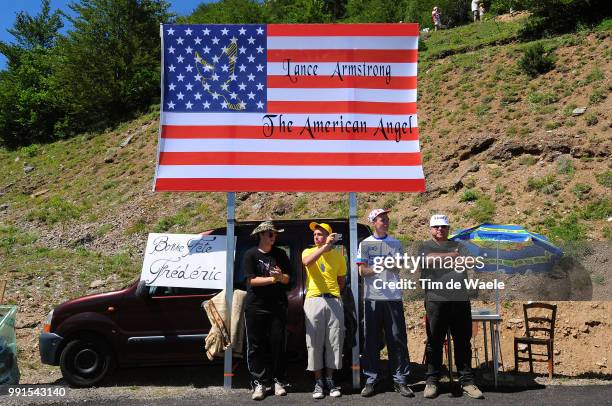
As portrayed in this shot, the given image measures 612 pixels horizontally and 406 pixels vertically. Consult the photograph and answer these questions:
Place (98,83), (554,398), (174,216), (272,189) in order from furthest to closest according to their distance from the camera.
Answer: (98,83)
(174,216)
(272,189)
(554,398)

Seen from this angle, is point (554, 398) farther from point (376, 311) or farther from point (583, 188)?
point (583, 188)

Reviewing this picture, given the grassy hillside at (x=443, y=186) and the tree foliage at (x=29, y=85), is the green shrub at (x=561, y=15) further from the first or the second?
the tree foliage at (x=29, y=85)

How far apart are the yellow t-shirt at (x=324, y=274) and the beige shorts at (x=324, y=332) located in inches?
3.9

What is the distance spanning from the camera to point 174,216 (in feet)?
69.4

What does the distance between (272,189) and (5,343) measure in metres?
3.97

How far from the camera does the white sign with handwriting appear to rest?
7379mm

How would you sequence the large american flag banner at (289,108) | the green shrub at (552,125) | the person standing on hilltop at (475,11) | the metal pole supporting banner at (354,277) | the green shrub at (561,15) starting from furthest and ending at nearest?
the person standing on hilltop at (475,11) → the green shrub at (561,15) → the green shrub at (552,125) → the large american flag banner at (289,108) → the metal pole supporting banner at (354,277)

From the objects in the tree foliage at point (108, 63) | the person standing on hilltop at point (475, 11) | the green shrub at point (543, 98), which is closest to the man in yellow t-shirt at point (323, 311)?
the green shrub at point (543, 98)

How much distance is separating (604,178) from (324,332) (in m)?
12.3

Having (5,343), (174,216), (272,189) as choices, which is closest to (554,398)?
(272,189)

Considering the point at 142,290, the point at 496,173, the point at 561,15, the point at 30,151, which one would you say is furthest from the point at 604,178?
the point at 30,151

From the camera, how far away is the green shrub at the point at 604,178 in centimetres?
1586

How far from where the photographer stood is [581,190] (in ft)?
51.8

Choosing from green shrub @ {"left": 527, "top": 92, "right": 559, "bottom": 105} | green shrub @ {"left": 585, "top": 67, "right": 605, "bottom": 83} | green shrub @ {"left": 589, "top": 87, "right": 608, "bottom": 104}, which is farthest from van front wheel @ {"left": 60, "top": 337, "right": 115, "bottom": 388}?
green shrub @ {"left": 585, "top": 67, "right": 605, "bottom": 83}
